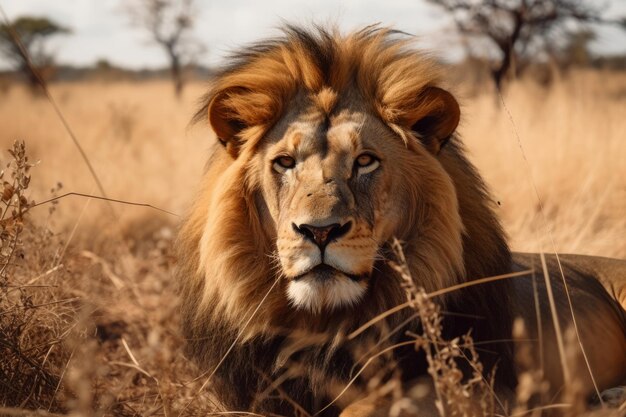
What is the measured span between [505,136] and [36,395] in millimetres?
7019

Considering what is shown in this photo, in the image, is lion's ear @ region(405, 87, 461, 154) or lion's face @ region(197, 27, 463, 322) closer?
lion's face @ region(197, 27, 463, 322)

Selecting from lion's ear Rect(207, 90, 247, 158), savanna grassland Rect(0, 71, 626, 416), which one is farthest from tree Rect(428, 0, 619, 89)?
lion's ear Rect(207, 90, 247, 158)

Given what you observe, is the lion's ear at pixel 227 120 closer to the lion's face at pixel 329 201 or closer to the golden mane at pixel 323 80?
the golden mane at pixel 323 80

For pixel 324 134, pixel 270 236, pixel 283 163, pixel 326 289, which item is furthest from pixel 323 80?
pixel 326 289

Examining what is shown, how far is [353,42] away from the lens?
3498mm

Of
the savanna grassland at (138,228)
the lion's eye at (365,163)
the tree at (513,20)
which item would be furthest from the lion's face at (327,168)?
the tree at (513,20)

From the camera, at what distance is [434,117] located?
3.34 metres

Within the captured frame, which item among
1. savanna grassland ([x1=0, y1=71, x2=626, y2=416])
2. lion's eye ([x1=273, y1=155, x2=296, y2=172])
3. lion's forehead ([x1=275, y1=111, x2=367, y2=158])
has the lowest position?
savanna grassland ([x1=0, y1=71, x2=626, y2=416])

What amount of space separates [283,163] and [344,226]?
0.50 meters

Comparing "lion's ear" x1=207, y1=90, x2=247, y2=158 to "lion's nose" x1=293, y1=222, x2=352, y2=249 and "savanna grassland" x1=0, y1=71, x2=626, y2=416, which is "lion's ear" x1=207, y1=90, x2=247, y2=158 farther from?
"lion's nose" x1=293, y1=222, x2=352, y2=249

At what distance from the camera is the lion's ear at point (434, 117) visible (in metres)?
3.26

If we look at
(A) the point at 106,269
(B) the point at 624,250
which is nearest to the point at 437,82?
(A) the point at 106,269

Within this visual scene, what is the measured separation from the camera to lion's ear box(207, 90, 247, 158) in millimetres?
3383

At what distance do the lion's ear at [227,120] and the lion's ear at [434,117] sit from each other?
729mm
